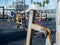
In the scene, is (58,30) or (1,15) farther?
(1,15)

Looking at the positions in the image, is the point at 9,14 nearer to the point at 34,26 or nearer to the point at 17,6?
the point at 17,6

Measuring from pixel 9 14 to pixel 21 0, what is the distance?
Result: 273cm

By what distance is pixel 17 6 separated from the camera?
3141 cm

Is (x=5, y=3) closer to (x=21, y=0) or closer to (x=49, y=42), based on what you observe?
(x=21, y=0)

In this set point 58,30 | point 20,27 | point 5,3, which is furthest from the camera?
point 5,3

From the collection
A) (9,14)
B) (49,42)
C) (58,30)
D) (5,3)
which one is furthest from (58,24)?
(5,3)

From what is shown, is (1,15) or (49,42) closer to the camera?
(49,42)

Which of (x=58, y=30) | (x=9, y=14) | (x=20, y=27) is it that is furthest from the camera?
(x=9, y=14)

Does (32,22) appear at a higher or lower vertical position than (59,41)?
higher

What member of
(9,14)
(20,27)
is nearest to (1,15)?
(9,14)

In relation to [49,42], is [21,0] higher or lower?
higher

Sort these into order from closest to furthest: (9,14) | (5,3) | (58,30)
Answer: (58,30) < (9,14) < (5,3)

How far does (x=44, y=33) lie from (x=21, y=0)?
28682mm

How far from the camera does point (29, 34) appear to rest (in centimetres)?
299
